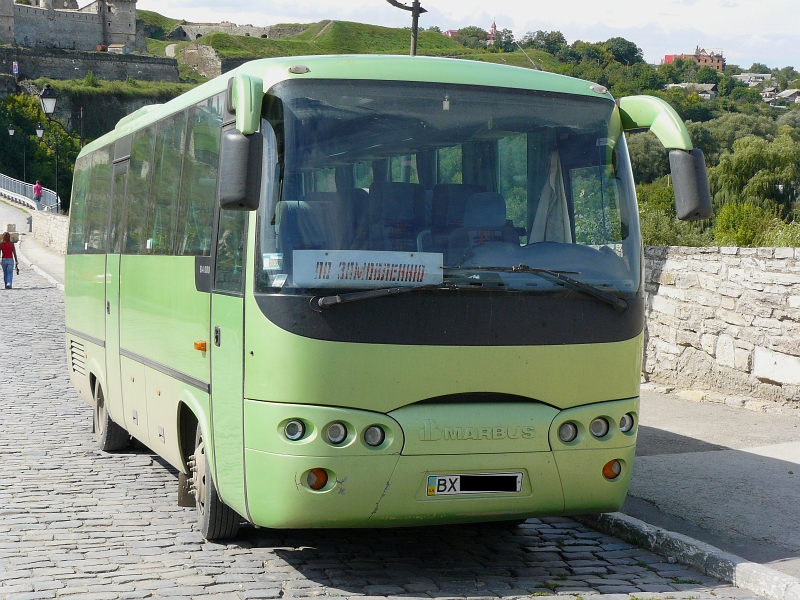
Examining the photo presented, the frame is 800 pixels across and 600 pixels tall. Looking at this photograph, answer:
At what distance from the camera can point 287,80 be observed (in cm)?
557

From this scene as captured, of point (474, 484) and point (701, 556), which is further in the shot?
point (701, 556)

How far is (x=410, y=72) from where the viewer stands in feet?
19.0

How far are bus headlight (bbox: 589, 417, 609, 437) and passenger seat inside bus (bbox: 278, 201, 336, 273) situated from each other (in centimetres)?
164

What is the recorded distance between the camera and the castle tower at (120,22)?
150500mm

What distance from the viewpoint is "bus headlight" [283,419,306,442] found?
5410mm

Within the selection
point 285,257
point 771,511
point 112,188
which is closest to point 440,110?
point 285,257

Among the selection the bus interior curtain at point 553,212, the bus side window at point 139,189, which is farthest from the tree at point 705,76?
the bus interior curtain at point 553,212

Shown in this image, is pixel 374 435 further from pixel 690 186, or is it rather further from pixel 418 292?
pixel 690 186

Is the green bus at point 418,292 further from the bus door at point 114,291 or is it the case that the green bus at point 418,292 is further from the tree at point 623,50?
the tree at point 623,50

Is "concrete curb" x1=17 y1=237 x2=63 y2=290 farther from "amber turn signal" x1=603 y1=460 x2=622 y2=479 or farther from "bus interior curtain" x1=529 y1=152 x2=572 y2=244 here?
"amber turn signal" x1=603 y1=460 x2=622 y2=479

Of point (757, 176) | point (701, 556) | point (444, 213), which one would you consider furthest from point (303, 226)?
point (757, 176)

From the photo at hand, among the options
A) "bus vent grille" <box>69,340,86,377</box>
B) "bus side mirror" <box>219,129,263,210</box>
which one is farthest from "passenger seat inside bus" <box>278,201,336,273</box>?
"bus vent grille" <box>69,340,86,377</box>

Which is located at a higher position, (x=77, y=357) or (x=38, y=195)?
(x=38, y=195)

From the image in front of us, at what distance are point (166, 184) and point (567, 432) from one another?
3224mm
